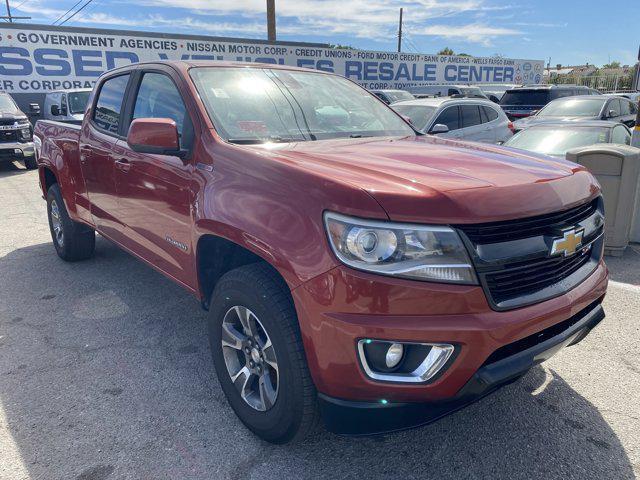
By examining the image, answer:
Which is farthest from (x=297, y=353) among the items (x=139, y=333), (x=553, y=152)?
(x=553, y=152)

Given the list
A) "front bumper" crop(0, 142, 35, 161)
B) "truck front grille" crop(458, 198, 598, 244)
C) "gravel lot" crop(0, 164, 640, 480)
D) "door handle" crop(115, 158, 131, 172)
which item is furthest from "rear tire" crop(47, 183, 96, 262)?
"front bumper" crop(0, 142, 35, 161)

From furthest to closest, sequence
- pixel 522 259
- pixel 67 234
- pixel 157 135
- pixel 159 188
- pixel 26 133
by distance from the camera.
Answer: pixel 26 133, pixel 67 234, pixel 159 188, pixel 157 135, pixel 522 259

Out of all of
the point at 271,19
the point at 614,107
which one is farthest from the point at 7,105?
the point at 614,107

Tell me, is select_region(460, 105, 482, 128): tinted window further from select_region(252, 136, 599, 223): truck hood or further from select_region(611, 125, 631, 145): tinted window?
select_region(252, 136, 599, 223): truck hood

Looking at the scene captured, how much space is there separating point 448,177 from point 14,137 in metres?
12.2

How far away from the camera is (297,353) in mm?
2018

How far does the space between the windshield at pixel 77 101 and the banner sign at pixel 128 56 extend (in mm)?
4868

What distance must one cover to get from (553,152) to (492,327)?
6015mm

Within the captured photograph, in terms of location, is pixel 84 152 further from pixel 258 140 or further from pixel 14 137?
pixel 14 137

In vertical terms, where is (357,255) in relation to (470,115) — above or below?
below

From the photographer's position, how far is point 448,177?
2.05 m

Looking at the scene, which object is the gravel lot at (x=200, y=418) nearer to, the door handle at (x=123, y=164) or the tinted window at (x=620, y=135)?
the door handle at (x=123, y=164)

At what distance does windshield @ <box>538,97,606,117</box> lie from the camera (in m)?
11.0

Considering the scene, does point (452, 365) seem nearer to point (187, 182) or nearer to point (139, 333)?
point (187, 182)
